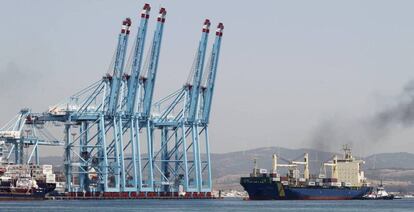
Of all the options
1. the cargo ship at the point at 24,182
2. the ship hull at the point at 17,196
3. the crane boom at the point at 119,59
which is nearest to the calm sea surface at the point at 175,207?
the ship hull at the point at 17,196

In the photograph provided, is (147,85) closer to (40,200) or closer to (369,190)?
(40,200)

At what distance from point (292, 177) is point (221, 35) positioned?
82.8 ft

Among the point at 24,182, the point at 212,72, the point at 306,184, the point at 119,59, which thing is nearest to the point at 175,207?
the point at 119,59

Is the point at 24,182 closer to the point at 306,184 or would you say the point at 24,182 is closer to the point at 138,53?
the point at 138,53

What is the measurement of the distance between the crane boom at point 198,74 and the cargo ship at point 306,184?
42.7 ft

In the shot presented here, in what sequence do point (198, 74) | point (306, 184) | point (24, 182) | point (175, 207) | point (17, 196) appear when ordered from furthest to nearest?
1. point (306, 184)
2. point (198, 74)
3. point (24, 182)
4. point (17, 196)
5. point (175, 207)

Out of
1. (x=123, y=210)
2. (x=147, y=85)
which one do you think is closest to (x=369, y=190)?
(x=147, y=85)

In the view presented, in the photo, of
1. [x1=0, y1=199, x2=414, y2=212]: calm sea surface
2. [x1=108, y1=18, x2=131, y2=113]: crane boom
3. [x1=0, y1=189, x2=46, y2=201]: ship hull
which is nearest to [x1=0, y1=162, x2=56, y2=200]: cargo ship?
[x1=0, y1=189, x2=46, y2=201]: ship hull

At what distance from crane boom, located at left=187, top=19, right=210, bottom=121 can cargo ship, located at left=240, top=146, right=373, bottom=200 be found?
42.7 feet

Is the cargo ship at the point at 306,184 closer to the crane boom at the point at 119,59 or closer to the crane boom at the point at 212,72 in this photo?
the crane boom at the point at 212,72

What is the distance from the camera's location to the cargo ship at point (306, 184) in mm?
167000

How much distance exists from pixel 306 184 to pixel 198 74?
2537 cm

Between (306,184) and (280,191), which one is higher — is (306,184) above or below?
above

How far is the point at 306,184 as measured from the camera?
172875mm
